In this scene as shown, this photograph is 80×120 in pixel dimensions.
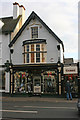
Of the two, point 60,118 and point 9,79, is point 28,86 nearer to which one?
point 9,79

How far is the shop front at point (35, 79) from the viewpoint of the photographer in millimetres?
21297

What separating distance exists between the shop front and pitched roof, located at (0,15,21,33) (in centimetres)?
512

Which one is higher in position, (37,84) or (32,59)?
(32,59)

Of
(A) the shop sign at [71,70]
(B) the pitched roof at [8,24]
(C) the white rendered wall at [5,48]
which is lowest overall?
(A) the shop sign at [71,70]

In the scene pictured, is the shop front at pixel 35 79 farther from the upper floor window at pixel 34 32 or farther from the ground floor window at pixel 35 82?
the upper floor window at pixel 34 32

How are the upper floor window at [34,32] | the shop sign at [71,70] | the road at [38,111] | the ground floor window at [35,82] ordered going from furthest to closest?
the upper floor window at [34,32], the ground floor window at [35,82], the shop sign at [71,70], the road at [38,111]

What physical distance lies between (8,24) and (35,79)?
29.2 ft

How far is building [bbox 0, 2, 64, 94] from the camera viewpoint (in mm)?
21453

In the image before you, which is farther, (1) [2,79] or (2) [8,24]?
(2) [8,24]

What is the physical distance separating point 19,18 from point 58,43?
789cm

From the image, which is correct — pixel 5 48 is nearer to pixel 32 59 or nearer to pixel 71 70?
pixel 32 59

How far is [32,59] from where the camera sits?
73.0 ft

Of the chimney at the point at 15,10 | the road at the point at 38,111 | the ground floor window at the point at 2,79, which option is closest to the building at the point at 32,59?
the ground floor window at the point at 2,79

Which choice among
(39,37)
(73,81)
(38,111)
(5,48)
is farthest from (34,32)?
(38,111)
